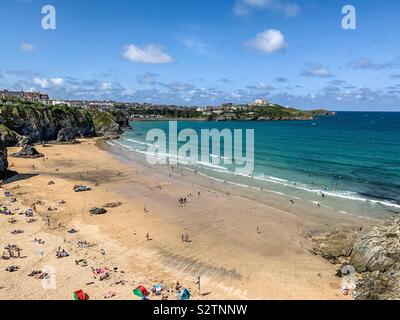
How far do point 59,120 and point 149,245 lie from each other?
87.8 metres

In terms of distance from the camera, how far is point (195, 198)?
46656 mm

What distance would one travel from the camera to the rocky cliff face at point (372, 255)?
2277cm

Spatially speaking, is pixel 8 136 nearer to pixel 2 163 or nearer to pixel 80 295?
pixel 2 163

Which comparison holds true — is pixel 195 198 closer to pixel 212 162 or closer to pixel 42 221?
pixel 42 221

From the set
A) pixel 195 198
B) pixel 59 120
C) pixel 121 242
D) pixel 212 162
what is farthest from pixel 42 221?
pixel 59 120

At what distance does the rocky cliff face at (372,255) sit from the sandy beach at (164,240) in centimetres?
159

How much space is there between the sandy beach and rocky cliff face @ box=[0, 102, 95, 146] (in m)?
41.7

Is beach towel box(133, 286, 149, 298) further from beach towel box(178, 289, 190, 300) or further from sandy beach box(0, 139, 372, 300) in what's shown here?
beach towel box(178, 289, 190, 300)

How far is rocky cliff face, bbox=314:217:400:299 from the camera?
2277cm

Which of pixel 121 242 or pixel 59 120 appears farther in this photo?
pixel 59 120

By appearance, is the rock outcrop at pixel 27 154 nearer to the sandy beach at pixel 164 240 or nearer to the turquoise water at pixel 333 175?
the sandy beach at pixel 164 240

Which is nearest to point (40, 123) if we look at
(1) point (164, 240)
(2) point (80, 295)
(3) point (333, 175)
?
(3) point (333, 175)
